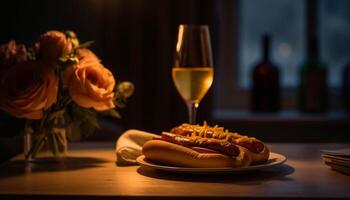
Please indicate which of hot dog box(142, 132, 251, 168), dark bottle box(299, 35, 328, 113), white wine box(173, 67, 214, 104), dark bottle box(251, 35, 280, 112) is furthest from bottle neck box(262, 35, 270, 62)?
hot dog box(142, 132, 251, 168)

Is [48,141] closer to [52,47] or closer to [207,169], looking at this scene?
[52,47]

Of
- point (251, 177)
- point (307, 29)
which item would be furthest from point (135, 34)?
point (251, 177)

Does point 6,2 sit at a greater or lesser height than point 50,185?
greater

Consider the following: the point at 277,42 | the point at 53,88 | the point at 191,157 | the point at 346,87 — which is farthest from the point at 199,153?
the point at 277,42

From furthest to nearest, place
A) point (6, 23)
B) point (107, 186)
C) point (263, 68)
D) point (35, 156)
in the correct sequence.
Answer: point (6, 23) → point (263, 68) → point (35, 156) → point (107, 186)

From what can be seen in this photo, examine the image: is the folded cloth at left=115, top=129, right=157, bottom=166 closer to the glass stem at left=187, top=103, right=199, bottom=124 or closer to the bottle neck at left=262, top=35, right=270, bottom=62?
the glass stem at left=187, top=103, right=199, bottom=124

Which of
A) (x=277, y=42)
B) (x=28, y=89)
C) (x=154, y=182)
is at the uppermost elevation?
(x=277, y=42)

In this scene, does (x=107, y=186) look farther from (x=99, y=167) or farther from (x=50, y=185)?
(x=99, y=167)
